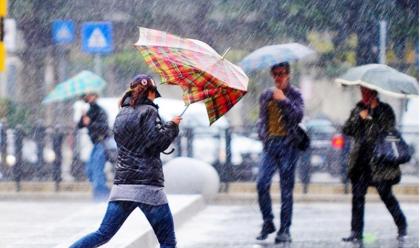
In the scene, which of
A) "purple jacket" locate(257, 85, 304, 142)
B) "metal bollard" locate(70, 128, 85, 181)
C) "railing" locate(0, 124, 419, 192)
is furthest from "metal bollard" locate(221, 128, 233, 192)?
"purple jacket" locate(257, 85, 304, 142)

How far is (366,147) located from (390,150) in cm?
22

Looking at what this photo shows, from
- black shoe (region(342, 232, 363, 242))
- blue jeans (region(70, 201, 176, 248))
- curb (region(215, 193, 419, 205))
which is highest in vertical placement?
blue jeans (region(70, 201, 176, 248))

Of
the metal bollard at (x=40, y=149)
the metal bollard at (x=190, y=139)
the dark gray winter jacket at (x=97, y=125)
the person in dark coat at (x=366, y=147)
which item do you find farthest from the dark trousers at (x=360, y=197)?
the metal bollard at (x=40, y=149)

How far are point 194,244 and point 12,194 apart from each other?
7340 millimetres

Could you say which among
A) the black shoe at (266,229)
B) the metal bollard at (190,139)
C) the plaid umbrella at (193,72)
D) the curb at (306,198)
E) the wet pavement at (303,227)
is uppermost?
the plaid umbrella at (193,72)

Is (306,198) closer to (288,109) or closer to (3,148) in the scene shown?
(3,148)

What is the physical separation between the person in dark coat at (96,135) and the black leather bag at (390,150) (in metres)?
5.67

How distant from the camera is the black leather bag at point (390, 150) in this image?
12258 mm

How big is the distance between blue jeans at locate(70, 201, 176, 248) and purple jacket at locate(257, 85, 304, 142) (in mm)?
3513

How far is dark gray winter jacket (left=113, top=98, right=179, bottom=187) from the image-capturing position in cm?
877

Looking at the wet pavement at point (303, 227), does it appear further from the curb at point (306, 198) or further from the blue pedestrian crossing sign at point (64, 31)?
the blue pedestrian crossing sign at point (64, 31)

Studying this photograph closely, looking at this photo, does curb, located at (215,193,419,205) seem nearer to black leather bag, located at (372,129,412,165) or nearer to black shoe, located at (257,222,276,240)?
black shoe, located at (257,222,276,240)

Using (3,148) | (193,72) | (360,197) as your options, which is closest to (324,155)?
(3,148)

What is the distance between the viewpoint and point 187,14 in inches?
1172
